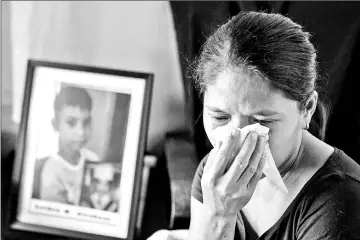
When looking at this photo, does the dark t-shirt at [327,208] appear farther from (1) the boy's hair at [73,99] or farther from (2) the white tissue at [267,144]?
(1) the boy's hair at [73,99]

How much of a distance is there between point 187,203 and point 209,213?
0.41 metres

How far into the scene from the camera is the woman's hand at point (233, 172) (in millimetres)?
1080

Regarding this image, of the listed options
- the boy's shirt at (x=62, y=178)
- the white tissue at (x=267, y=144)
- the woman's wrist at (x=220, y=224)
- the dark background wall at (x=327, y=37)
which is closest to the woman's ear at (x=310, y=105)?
the white tissue at (x=267, y=144)

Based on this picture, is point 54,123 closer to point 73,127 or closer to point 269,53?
point 73,127

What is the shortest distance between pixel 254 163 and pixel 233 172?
5 cm

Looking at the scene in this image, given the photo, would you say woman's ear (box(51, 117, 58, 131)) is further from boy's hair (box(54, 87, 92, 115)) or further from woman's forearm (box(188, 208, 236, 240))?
woman's forearm (box(188, 208, 236, 240))

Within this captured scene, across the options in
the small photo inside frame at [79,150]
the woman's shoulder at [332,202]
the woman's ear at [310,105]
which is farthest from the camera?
the small photo inside frame at [79,150]

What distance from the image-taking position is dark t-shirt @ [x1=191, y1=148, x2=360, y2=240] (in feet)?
3.35

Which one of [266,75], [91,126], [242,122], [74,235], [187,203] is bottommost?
[74,235]

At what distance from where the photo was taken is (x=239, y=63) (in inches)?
42.5

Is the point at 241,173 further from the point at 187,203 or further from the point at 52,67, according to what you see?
the point at 52,67

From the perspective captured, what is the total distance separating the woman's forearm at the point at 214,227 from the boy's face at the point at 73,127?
719mm

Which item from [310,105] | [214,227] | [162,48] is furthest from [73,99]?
[310,105]

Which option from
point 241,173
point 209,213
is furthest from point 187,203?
point 241,173
